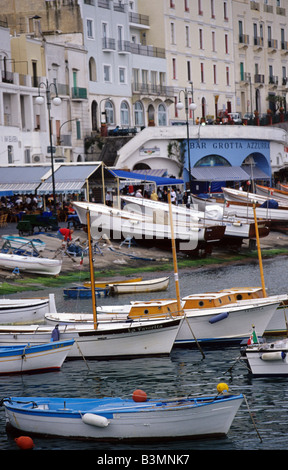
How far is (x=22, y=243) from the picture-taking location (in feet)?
173

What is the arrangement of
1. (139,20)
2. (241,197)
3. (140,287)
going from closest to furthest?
(140,287), (241,197), (139,20)

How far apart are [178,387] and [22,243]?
79.8ft

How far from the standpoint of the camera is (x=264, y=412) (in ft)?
88.6

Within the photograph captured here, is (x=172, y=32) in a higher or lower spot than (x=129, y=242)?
higher

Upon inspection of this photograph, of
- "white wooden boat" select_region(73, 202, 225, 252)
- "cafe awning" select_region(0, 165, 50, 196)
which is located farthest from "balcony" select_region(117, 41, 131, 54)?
"white wooden boat" select_region(73, 202, 225, 252)

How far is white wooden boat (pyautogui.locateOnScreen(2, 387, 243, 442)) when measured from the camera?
24469 mm

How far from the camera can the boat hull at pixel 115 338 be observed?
33531mm

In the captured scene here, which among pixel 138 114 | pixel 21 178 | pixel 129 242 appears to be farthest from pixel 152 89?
pixel 129 242

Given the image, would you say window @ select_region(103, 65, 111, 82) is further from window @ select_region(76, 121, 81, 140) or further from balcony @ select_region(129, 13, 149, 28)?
window @ select_region(76, 121, 81, 140)

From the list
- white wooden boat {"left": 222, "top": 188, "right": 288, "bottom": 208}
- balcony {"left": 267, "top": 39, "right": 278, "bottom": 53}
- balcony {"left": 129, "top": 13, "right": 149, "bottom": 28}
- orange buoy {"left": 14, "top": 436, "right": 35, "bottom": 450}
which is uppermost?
balcony {"left": 129, "top": 13, "right": 149, "bottom": 28}

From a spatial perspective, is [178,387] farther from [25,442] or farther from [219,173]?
[219,173]

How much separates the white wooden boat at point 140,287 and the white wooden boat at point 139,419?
21049 mm

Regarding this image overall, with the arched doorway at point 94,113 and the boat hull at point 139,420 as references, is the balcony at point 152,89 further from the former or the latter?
the boat hull at point 139,420

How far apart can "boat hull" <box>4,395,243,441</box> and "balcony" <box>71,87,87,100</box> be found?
192ft
